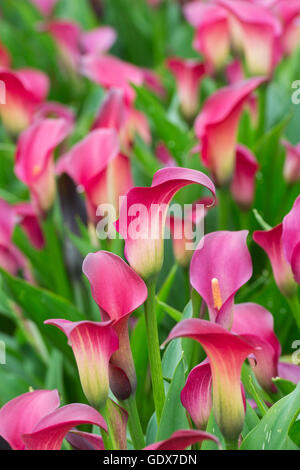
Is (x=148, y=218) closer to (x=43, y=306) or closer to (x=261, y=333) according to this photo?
(x=261, y=333)

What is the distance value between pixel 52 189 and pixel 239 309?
241 mm

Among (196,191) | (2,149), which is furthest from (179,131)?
(2,149)

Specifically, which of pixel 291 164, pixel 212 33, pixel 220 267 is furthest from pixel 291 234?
pixel 212 33

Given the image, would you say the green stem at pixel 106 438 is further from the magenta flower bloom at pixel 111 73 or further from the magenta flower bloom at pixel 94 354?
the magenta flower bloom at pixel 111 73

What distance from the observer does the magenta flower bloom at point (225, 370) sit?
311 millimetres

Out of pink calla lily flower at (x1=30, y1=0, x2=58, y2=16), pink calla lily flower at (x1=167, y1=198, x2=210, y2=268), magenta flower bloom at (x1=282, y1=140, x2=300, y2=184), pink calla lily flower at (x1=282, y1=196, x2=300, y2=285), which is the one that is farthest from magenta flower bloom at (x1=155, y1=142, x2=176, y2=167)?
pink calla lily flower at (x1=30, y1=0, x2=58, y2=16)

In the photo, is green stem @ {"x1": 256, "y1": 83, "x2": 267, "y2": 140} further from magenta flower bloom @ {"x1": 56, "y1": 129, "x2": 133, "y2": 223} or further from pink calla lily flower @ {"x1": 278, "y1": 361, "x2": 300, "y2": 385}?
pink calla lily flower @ {"x1": 278, "y1": 361, "x2": 300, "y2": 385}

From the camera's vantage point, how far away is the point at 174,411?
14.6 inches

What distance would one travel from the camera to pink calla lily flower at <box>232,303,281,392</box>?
1.42 feet

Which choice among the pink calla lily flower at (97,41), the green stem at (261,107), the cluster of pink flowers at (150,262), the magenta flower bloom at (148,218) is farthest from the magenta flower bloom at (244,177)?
the pink calla lily flower at (97,41)

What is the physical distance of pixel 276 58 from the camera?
69 centimetres

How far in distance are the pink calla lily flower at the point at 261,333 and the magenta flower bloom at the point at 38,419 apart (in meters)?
0.12

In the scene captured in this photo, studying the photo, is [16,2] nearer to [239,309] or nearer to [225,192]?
[225,192]

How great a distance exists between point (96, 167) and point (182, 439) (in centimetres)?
30
